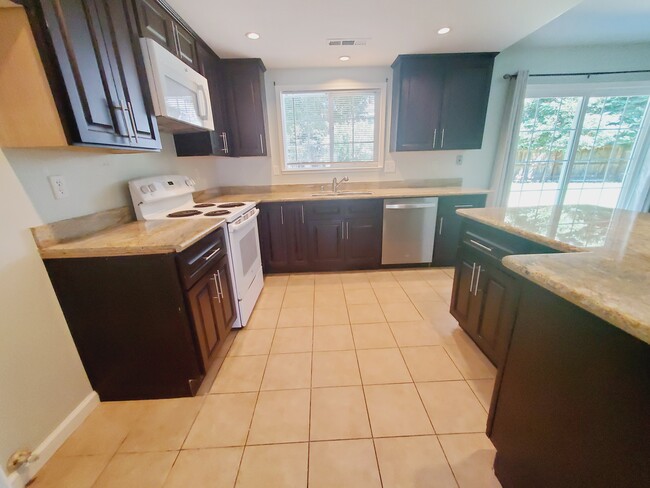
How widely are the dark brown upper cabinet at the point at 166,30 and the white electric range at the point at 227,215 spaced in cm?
89

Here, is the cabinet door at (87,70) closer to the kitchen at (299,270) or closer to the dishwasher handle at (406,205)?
the kitchen at (299,270)

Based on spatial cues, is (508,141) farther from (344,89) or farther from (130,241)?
(130,241)

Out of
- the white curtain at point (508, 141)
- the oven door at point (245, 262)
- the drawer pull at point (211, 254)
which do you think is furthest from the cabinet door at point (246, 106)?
the white curtain at point (508, 141)

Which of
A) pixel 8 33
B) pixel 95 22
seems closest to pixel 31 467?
pixel 8 33

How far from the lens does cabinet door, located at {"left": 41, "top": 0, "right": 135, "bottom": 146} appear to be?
3.21ft

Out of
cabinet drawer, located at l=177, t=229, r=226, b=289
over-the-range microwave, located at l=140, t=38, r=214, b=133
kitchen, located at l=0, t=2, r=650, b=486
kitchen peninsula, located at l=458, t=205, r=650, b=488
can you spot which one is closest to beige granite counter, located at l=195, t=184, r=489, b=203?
kitchen, located at l=0, t=2, r=650, b=486

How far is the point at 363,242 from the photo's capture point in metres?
2.87

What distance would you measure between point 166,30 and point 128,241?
1.48 metres

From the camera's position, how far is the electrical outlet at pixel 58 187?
1204 mm

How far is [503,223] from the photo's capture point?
4.32ft

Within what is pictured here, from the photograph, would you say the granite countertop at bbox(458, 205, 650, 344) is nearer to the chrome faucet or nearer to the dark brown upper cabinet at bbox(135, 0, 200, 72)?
the chrome faucet

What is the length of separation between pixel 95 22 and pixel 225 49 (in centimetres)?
147

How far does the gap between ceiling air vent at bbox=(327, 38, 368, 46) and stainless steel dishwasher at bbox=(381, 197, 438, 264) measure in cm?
149

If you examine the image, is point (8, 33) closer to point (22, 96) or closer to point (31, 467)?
point (22, 96)
